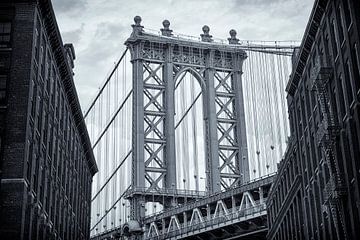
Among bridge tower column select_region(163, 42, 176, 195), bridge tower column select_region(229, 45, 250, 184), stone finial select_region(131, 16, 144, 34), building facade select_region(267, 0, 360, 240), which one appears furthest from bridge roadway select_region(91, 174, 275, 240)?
stone finial select_region(131, 16, 144, 34)

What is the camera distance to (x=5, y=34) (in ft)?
178

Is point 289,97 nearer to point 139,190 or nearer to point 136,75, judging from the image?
point 139,190

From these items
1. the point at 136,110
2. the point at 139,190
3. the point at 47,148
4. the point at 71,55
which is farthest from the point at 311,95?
the point at 136,110

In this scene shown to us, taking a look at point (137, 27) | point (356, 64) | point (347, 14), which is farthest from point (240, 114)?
point (356, 64)

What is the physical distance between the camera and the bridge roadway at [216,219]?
94.1 meters

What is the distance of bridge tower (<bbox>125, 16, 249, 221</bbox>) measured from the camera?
384 ft

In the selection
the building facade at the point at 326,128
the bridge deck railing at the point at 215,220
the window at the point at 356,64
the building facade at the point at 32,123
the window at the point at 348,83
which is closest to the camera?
the window at the point at 356,64

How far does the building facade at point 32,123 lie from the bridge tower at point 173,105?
42.7 m

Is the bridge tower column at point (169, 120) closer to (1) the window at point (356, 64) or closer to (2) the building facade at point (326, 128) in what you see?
(2) the building facade at point (326, 128)

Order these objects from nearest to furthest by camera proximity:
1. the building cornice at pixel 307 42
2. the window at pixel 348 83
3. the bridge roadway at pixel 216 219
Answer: the window at pixel 348 83, the building cornice at pixel 307 42, the bridge roadway at pixel 216 219

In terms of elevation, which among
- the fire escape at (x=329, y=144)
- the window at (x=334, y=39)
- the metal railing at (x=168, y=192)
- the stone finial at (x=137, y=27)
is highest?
the stone finial at (x=137, y=27)

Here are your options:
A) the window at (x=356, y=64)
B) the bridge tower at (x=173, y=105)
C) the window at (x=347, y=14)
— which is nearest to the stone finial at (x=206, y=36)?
the bridge tower at (x=173, y=105)

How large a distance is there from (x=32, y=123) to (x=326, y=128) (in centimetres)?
1899

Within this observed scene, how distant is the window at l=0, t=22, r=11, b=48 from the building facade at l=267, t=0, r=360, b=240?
1988cm
